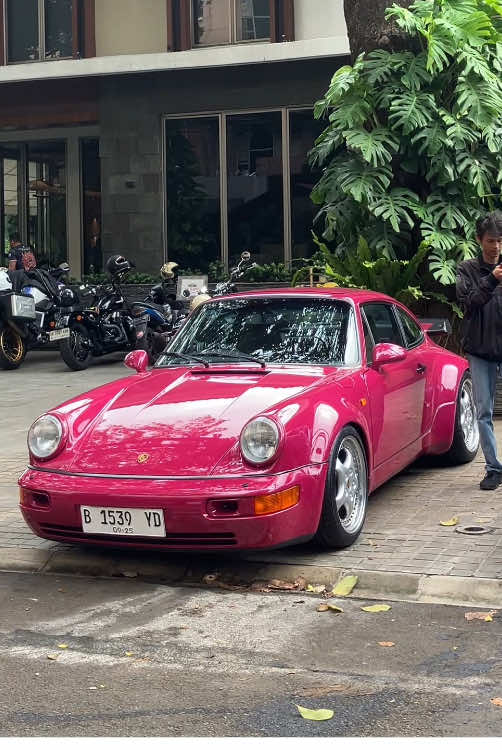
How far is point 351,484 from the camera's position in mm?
6344

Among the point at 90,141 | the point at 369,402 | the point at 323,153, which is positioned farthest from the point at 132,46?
the point at 369,402

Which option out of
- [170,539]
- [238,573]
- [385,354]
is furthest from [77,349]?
[170,539]

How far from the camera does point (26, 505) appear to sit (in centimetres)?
608

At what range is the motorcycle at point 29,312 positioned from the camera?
16016mm

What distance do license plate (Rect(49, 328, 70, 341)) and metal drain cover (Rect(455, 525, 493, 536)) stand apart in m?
10.4

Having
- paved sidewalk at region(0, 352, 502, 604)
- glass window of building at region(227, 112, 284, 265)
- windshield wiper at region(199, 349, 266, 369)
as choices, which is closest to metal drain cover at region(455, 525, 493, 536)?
paved sidewalk at region(0, 352, 502, 604)

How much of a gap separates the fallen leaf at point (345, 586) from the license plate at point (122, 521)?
909 millimetres

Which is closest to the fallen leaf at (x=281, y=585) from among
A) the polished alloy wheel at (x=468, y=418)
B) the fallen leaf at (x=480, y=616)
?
the fallen leaf at (x=480, y=616)

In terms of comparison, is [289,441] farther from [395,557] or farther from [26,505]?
[26,505]

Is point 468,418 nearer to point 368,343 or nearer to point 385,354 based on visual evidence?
point 368,343

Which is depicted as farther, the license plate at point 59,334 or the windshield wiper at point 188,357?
the license plate at point 59,334

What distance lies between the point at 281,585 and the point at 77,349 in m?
11.0

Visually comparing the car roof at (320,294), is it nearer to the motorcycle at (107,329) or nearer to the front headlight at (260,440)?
the front headlight at (260,440)

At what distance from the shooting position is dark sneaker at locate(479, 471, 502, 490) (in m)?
7.58
